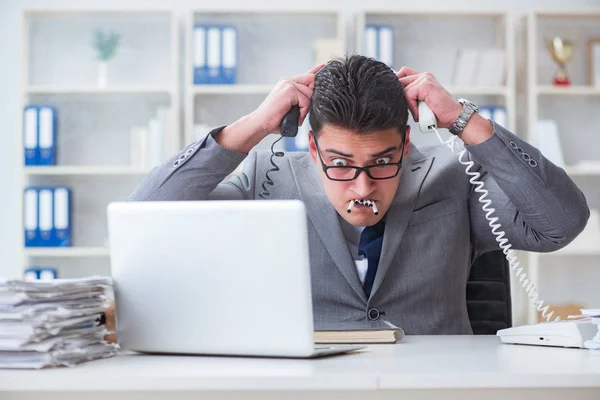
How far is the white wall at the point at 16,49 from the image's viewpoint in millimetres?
4359

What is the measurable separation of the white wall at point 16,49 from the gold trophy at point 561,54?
168mm

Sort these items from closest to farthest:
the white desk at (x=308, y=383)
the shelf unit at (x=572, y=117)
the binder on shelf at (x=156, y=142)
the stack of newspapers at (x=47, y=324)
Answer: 1. the white desk at (x=308, y=383)
2. the stack of newspapers at (x=47, y=324)
3. the binder on shelf at (x=156, y=142)
4. the shelf unit at (x=572, y=117)

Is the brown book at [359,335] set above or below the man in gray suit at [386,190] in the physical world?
below

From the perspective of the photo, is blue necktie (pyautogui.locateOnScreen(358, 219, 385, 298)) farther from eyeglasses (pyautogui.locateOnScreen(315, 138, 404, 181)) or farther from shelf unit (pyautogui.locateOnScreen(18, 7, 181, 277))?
shelf unit (pyautogui.locateOnScreen(18, 7, 181, 277))

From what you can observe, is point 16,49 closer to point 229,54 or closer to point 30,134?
point 30,134

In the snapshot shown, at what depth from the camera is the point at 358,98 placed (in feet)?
6.10

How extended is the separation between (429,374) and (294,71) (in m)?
3.49

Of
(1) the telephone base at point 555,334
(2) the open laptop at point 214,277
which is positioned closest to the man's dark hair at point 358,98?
(1) the telephone base at point 555,334

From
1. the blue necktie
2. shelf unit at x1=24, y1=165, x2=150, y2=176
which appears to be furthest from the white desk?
shelf unit at x1=24, y1=165, x2=150, y2=176

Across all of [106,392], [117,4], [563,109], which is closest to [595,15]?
[563,109]

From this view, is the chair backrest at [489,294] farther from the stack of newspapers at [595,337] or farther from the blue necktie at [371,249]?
the stack of newspapers at [595,337]

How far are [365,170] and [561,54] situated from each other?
286cm

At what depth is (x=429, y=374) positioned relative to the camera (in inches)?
40.9

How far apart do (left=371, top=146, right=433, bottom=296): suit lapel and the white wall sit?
7.86 feet
